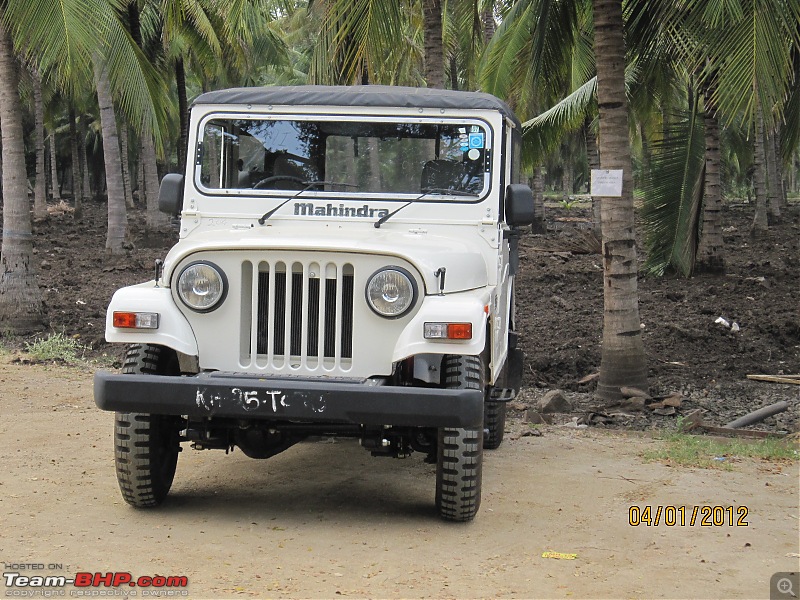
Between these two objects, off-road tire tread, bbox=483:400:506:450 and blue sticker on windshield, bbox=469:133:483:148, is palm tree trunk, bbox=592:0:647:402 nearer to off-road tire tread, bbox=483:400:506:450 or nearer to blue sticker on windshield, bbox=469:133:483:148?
off-road tire tread, bbox=483:400:506:450

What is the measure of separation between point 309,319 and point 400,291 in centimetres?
49

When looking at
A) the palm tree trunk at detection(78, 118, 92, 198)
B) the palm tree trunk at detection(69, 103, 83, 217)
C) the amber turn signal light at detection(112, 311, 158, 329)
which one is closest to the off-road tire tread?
the amber turn signal light at detection(112, 311, 158, 329)

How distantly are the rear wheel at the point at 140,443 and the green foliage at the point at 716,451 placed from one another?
3448 millimetres

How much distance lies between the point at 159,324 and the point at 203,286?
0.29 metres

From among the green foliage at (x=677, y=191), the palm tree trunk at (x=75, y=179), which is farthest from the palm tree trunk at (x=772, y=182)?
the palm tree trunk at (x=75, y=179)

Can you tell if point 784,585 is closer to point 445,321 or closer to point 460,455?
point 460,455

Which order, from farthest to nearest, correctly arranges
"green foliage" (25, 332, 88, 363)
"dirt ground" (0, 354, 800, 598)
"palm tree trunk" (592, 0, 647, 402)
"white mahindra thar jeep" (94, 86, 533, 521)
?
"green foliage" (25, 332, 88, 363)
"palm tree trunk" (592, 0, 647, 402)
"white mahindra thar jeep" (94, 86, 533, 521)
"dirt ground" (0, 354, 800, 598)

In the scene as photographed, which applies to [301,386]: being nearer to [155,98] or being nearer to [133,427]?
[133,427]

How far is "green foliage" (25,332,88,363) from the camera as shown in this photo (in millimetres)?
11133

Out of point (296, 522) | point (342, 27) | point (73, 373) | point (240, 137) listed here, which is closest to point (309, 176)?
point (240, 137)

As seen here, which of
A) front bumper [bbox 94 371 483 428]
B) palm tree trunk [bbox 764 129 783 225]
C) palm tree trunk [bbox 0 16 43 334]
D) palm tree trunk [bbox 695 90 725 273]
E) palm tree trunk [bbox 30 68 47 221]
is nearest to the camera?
front bumper [bbox 94 371 483 428]

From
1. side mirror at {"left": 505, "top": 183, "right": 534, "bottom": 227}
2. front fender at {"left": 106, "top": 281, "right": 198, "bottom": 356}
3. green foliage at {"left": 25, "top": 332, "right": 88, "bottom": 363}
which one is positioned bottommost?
green foliage at {"left": 25, "top": 332, "right": 88, "bottom": 363}

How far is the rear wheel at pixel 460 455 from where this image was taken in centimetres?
496

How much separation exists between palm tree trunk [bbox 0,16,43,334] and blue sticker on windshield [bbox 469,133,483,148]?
27.0 ft
